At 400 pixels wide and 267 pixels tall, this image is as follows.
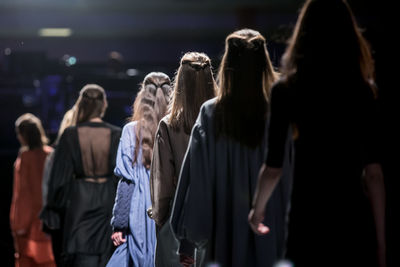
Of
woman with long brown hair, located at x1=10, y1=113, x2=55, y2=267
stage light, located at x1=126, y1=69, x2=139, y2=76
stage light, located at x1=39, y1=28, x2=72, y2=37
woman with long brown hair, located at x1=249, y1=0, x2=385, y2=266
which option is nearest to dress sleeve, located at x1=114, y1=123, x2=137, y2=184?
woman with long brown hair, located at x1=249, y1=0, x2=385, y2=266

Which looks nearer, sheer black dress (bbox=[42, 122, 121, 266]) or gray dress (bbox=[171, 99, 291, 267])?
gray dress (bbox=[171, 99, 291, 267])

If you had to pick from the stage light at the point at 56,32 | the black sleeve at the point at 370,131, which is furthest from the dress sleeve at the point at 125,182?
the stage light at the point at 56,32

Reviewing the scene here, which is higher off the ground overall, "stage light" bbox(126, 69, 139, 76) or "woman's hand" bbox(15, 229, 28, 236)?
"stage light" bbox(126, 69, 139, 76)

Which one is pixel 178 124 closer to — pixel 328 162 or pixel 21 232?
pixel 328 162

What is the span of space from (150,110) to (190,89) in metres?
0.56

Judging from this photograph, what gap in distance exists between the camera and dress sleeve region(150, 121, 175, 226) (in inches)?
119

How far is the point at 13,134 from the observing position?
8219 millimetres

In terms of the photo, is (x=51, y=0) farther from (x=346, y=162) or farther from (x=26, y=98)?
(x=346, y=162)

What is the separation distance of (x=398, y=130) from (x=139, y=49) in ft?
29.5

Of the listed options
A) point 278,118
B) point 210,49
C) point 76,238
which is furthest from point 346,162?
point 210,49

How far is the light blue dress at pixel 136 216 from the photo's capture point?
139 inches

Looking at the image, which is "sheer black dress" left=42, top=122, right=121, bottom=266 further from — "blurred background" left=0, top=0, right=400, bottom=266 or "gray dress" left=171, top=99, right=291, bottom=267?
"blurred background" left=0, top=0, right=400, bottom=266

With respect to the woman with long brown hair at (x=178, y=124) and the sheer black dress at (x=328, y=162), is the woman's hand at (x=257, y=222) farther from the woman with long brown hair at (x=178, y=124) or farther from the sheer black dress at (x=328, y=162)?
the woman with long brown hair at (x=178, y=124)

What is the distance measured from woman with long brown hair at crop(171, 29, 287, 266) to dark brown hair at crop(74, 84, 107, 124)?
6.69 feet
